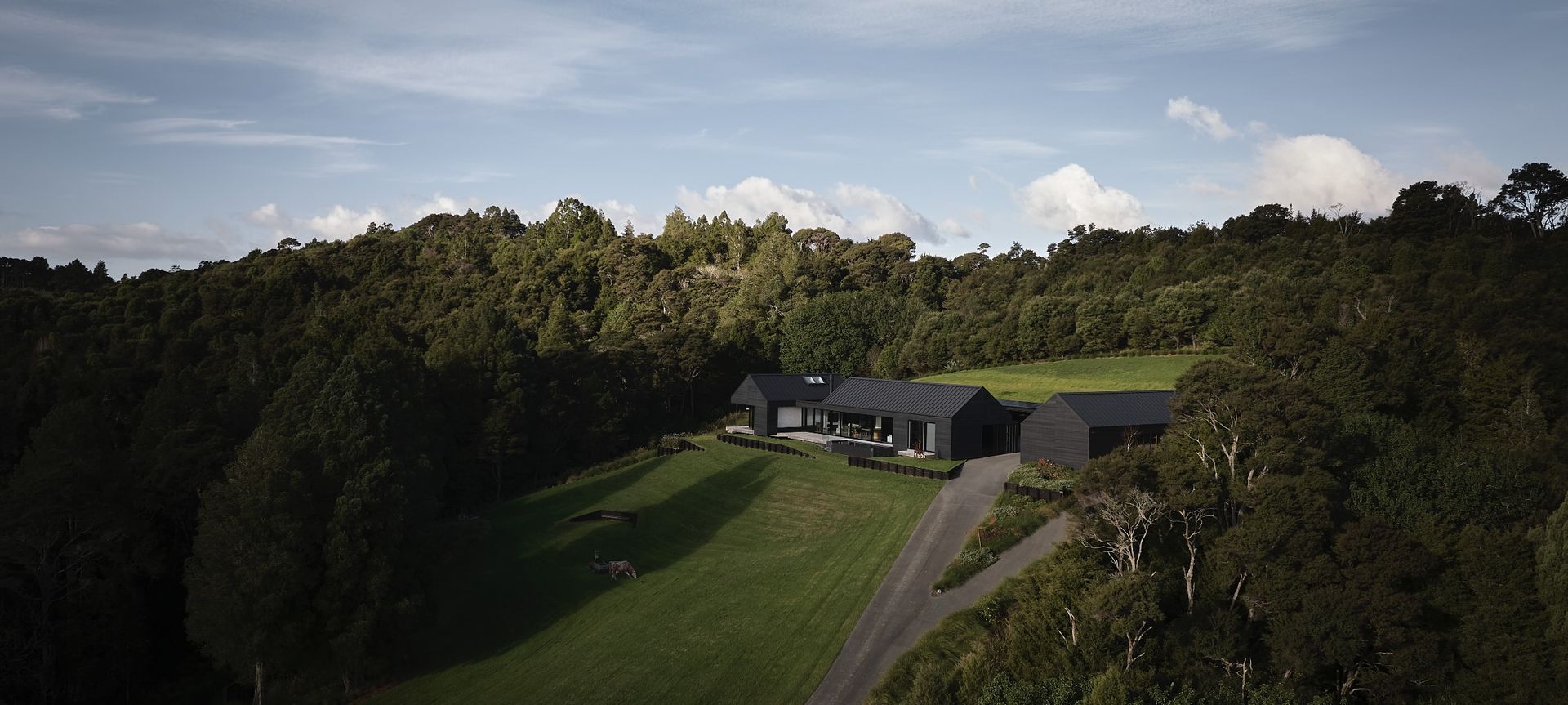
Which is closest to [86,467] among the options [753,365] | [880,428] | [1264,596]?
[880,428]

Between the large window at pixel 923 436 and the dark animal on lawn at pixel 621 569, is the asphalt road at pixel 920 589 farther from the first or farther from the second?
the dark animal on lawn at pixel 621 569

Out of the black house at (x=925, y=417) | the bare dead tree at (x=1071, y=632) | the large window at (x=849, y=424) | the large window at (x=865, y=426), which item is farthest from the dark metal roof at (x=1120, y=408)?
the bare dead tree at (x=1071, y=632)

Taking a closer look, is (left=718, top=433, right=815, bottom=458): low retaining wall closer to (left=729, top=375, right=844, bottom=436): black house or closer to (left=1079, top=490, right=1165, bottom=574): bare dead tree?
(left=729, top=375, right=844, bottom=436): black house

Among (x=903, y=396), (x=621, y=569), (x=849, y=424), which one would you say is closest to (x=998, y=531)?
(x=621, y=569)

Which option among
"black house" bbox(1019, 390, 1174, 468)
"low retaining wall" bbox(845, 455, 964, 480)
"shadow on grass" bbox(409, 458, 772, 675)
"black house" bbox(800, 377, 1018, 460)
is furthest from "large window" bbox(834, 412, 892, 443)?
"black house" bbox(1019, 390, 1174, 468)

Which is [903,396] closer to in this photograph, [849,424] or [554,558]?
[849,424]
